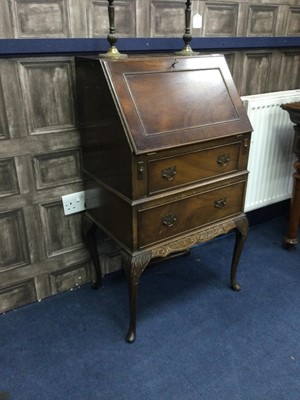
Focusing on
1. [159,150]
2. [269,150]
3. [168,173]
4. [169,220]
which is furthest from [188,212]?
[269,150]

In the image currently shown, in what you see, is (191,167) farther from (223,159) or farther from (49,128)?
(49,128)

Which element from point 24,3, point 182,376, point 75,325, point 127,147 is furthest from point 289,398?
point 24,3

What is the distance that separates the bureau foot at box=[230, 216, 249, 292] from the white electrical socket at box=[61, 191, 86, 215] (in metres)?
0.71

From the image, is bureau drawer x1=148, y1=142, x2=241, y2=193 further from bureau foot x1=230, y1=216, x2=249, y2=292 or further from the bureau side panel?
bureau foot x1=230, y1=216, x2=249, y2=292

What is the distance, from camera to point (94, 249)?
1.78 metres

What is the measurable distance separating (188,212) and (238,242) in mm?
414

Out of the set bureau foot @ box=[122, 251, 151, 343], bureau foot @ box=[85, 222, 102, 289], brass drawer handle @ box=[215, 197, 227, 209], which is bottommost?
bureau foot @ box=[85, 222, 102, 289]

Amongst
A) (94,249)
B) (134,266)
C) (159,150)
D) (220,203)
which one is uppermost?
(159,150)

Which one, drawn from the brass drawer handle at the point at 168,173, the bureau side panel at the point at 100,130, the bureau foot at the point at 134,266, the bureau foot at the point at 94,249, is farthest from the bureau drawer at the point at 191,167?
the bureau foot at the point at 94,249

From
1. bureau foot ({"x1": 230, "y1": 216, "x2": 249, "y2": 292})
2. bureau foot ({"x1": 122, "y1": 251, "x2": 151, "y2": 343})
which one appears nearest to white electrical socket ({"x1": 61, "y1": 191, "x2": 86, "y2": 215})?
bureau foot ({"x1": 122, "y1": 251, "x2": 151, "y2": 343})

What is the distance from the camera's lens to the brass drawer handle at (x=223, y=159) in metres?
1.48

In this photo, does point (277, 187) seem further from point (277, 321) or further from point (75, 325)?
point (75, 325)

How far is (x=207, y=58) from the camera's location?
1.48 m

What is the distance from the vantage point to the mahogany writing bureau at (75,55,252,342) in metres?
1.26
